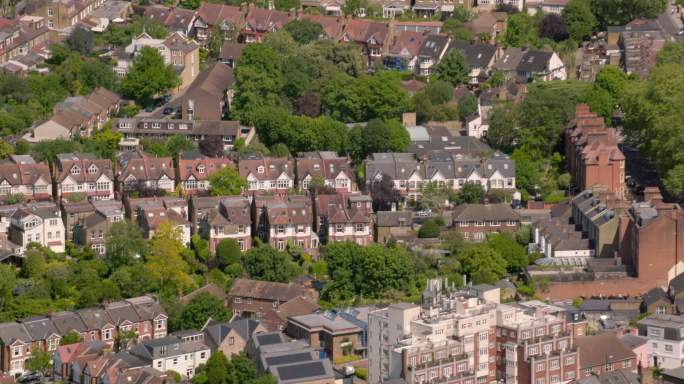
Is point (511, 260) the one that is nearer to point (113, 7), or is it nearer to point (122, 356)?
point (122, 356)

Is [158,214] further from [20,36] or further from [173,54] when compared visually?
[20,36]

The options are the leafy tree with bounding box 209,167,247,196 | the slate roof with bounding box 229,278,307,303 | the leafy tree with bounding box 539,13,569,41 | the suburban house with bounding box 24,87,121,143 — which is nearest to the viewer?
the slate roof with bounding box 229,278,307,303

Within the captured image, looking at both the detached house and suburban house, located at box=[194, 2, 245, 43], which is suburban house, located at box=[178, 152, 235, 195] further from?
suburban house, located at box=[194, 2, 245, 43]

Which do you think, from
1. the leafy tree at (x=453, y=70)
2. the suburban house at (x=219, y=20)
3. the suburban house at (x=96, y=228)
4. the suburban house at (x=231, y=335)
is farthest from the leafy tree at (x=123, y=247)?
the suburban house at (x=219, y=20)

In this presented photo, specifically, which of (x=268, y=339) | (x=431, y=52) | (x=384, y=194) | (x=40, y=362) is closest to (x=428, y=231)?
(x=384, y=194)

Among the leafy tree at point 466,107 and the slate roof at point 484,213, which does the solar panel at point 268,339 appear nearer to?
the slate roof at point 484,213

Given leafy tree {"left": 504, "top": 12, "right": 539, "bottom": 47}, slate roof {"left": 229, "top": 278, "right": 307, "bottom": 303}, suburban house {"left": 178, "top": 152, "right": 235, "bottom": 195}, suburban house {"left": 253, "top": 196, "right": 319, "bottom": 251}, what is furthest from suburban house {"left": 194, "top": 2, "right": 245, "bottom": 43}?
slate roof {"left": 229, "top": 278, "right": 307, "bottom": 303}
